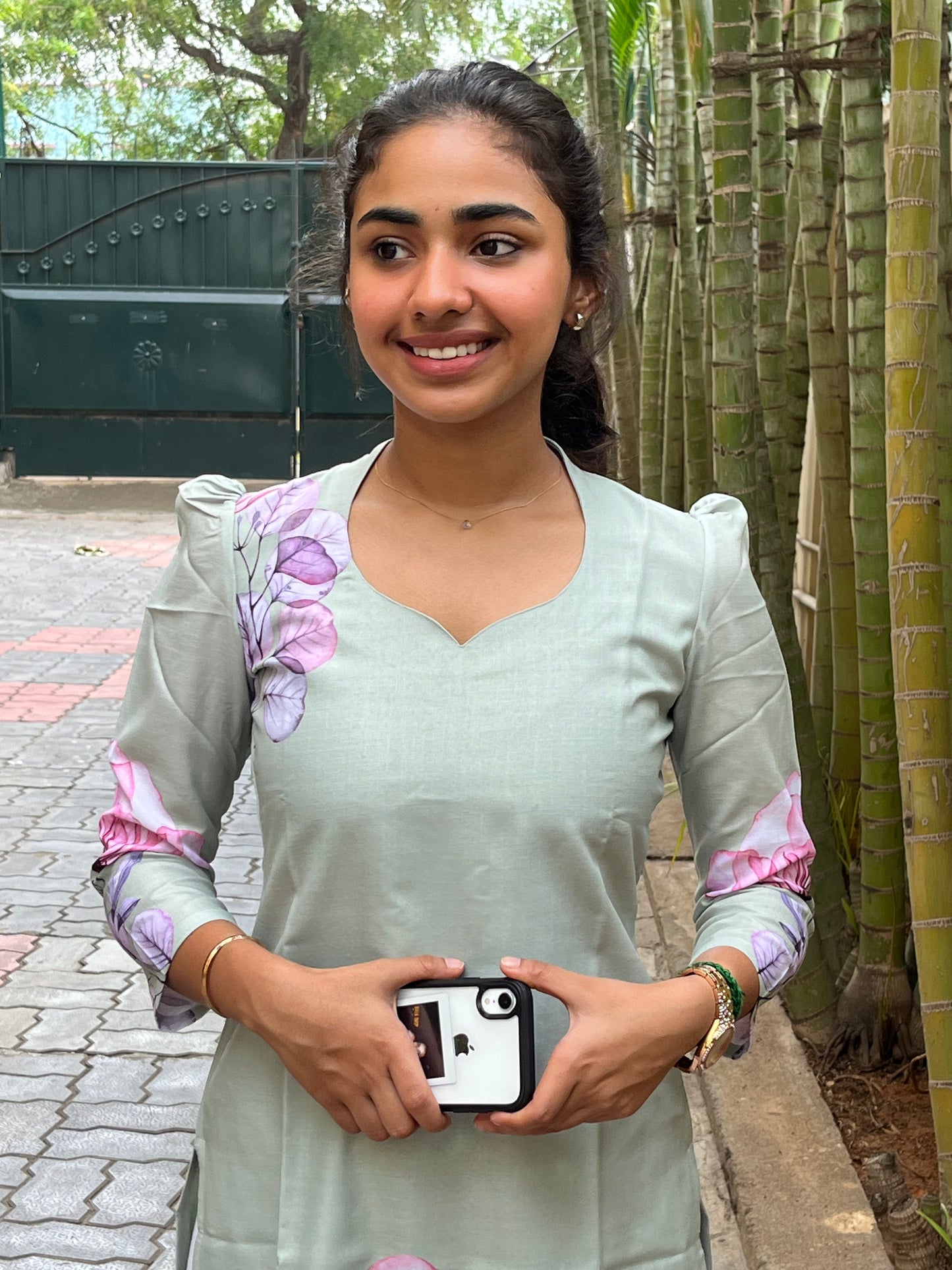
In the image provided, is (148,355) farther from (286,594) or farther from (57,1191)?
(286,594)

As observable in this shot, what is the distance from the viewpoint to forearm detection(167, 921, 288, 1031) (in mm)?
1323

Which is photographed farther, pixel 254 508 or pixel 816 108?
pixel 816 108

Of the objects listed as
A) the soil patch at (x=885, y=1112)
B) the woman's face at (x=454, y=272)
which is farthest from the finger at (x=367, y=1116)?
the soil patch at (x=885, y=1112)

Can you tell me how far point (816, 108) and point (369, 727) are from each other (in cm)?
267

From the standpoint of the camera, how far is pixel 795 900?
4.80 ft

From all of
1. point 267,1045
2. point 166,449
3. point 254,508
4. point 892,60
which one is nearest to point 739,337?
point 892,60

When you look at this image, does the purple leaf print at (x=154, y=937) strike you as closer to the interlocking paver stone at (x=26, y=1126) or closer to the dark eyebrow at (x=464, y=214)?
the dark eyebrow at (x=464, y=214)

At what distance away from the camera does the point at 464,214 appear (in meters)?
1.40

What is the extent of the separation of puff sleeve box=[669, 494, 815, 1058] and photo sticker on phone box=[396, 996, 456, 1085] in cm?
26

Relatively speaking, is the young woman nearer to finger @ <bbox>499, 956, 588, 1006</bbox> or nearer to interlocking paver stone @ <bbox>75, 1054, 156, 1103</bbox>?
finger @ <bbox>499, 956, 588, 1006</bbox>

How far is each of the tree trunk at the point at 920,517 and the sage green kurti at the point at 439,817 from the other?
97cm

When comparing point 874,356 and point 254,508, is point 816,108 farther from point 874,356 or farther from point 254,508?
point 254,508

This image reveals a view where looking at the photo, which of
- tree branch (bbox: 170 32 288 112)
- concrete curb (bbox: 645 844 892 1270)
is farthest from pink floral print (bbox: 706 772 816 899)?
tree branch (bbox: 170 32 288 112)

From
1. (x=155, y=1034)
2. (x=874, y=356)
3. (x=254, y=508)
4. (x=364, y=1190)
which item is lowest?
(x=155, y=1034)
